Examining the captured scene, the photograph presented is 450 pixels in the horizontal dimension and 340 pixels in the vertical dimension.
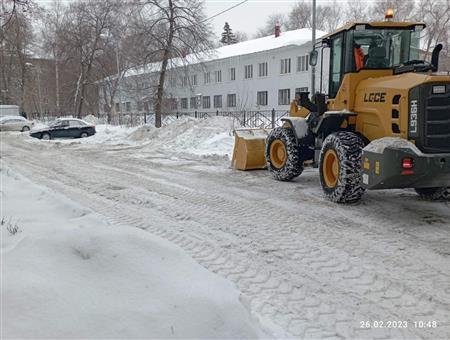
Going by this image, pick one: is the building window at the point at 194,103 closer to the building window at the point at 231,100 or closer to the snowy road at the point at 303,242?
the building window at the point at 231,100

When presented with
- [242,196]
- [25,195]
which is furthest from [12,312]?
[242,196]

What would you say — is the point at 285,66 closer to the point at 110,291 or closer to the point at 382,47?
the point at 382,47

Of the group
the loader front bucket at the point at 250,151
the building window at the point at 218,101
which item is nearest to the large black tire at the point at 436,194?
the loader front bucket at the point at 250,151

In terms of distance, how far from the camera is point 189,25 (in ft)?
88.5

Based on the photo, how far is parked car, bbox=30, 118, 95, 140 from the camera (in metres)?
26.6

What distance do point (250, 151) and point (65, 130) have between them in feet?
59.3

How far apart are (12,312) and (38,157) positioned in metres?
14.5

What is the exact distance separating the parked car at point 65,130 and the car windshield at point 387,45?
71.7 feet

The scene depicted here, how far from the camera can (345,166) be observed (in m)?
7.40

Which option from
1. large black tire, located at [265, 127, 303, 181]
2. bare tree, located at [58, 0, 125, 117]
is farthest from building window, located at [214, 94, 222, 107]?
large black tire, located at [265, 127, 303, 181]

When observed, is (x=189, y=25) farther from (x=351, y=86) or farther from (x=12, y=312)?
(x=12, y=312)

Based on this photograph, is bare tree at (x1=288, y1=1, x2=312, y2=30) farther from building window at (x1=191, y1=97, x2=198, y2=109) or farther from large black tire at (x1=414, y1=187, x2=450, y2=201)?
large black tire at (x1=414, y1=187, x2=450, y2=201)

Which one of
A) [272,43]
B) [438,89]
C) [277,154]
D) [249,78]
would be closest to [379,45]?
[438,89]

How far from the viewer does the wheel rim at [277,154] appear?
10.5 meters
